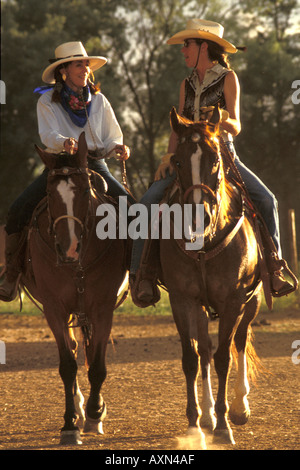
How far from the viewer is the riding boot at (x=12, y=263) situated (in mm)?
8281

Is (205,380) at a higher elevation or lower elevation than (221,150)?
lower

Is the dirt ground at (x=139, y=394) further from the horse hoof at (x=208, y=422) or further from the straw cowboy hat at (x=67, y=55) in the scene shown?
the straw cowboy hat at (x=67, y=55)

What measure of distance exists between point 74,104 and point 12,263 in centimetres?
177

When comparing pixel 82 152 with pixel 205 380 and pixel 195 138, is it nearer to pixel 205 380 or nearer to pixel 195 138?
pixel 195 138

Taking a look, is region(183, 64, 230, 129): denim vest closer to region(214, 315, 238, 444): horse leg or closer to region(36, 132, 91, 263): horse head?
region(36, 132, 91, 263): horse head

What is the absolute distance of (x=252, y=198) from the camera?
25.3ft

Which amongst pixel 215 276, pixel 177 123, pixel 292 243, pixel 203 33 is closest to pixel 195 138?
pixel 177 123

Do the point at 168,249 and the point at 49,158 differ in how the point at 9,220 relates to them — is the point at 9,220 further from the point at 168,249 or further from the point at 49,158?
the point at 168,249

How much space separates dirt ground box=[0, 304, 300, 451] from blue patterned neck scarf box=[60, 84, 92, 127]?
3.02 meters

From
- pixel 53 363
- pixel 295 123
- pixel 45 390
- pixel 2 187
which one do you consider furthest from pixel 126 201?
pixel 295 123

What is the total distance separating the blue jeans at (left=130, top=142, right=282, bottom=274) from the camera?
7578mm

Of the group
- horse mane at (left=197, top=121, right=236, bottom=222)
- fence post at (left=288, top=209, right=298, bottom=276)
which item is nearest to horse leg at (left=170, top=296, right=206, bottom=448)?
horse mane at (left=197, top=121, right=236, bottom=222)

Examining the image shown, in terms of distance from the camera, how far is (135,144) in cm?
4047

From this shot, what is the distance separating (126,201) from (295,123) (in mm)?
30539
